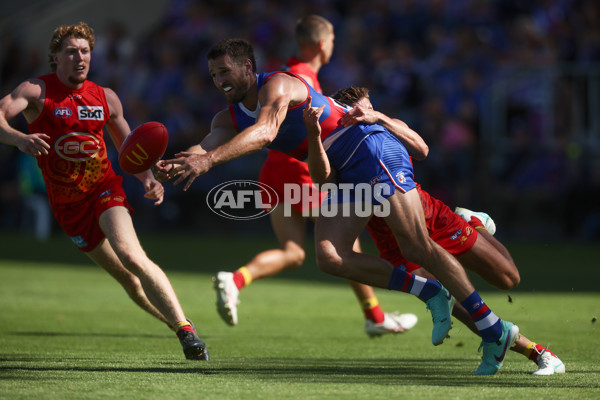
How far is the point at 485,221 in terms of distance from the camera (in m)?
6.83

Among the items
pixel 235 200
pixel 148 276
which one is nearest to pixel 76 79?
pixel 148 276

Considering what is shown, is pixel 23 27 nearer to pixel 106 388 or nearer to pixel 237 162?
pixel 237 162

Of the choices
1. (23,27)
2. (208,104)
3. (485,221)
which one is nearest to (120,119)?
(485,221)

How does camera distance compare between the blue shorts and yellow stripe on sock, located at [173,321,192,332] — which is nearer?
the blue shorts

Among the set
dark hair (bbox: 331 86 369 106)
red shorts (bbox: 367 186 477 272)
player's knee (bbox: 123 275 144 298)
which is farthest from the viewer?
player's knee (bbox: 123 275 144 298)

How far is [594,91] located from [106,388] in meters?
12.8

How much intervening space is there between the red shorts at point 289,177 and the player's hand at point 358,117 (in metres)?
2.17

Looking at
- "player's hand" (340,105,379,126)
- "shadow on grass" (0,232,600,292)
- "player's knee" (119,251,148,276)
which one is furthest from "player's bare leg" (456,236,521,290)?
"shadow on grass" (0,232,600,292)

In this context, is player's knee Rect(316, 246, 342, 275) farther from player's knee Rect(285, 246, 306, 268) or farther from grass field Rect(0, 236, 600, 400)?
player's knee Rect(285, 246, 306, 268)

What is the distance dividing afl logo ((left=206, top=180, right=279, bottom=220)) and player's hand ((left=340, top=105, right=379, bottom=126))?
347 inches

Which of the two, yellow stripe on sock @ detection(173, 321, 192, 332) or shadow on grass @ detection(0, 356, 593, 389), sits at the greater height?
yellow stripe on sock @ detection(173, 321, 192, 332)

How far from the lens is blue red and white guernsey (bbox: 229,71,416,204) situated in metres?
6.25

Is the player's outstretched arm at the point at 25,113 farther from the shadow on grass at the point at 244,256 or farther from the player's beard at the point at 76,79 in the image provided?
the shadow on grass at the point at 244,256

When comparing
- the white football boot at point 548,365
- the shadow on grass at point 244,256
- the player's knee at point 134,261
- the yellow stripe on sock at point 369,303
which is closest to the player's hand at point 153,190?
the player's knee at point 134,261
